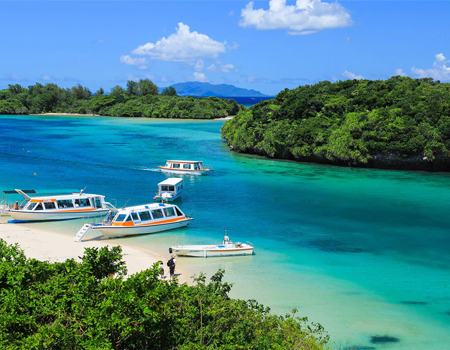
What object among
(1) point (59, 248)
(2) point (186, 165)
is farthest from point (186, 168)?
(1) point (59, 248)

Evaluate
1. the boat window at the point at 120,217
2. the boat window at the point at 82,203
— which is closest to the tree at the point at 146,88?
the boat window at the point at 82,203

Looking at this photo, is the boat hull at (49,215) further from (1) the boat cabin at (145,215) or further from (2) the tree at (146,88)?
(2) the tree at (146,88)

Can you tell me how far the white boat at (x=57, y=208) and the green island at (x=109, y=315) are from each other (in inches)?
735

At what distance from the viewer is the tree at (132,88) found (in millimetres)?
185125

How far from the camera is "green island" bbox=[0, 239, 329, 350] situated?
29.5 ft

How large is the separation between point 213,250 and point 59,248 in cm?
822

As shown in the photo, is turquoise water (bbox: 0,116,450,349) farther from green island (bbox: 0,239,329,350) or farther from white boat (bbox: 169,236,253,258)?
green island (bbox: 0,239,329,350)

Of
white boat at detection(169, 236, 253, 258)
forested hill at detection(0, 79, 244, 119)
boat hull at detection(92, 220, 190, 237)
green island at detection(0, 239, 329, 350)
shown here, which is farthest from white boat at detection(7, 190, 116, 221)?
forested hill at detection(0, 79, 244, 119)

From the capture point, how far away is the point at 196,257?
75.5ft

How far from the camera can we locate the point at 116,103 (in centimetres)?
16100

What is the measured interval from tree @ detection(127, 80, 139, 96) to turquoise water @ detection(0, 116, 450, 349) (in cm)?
12751

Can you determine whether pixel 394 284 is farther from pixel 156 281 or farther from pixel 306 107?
pixel 306 107

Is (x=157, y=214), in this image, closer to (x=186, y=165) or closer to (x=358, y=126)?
(x=186, y=165)

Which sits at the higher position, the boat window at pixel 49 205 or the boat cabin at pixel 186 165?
the boat cabin at pixel 186 165
